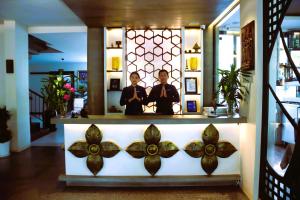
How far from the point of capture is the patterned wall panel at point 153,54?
5355 mm

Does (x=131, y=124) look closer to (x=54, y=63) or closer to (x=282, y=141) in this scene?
(x=282, y=141)

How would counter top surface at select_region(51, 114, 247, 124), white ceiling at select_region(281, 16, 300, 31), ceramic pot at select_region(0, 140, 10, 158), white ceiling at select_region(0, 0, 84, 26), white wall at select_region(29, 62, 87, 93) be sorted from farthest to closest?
white wall at select_region(29, 62, 87, 93) → ceramic pot at select_region(0, 140, 10, 158) → white ceiling at select_region(0, 0, 84, 26) → white ceiling at select_region(281, 16, 300, 31) → counter top surface at select_region(51, 114, 247, 124)

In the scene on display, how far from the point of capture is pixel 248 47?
10.7ft

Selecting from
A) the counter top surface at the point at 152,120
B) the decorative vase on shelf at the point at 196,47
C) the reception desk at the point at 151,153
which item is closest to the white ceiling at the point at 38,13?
the counter top surface at the point at 152,120

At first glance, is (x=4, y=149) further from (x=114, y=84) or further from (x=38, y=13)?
(x=38, y=13)

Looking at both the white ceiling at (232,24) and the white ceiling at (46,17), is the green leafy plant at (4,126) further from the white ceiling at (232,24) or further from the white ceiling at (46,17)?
the white ceiling at (232,24)

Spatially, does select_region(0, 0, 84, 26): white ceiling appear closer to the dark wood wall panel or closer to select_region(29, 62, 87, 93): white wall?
the dark wood wall panel

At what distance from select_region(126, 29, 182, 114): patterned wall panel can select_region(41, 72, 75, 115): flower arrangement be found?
184 cm

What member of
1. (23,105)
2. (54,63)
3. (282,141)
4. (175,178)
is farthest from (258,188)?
(54,63)

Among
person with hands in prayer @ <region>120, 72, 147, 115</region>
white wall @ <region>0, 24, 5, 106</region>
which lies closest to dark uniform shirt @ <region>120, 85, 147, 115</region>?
person with hands in prayer @ <region>120, 72, 147, 115</region>

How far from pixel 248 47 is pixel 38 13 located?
3695 millimetres

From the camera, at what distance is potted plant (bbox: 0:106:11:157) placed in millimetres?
5341

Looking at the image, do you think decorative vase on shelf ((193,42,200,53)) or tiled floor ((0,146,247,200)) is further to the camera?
decorative vase on shelf ((193,42,200,53))

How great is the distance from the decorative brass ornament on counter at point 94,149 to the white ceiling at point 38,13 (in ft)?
7.05
